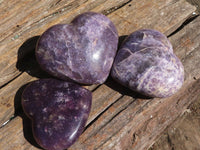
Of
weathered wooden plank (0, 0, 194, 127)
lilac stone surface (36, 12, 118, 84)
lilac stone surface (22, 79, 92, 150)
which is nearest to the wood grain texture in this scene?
weathered wooden plank (0, 0, 194, 127)

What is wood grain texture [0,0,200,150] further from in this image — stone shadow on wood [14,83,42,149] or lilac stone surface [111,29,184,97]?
lilac stone surface [111,29,184,97]

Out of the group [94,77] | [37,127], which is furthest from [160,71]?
[37,127]

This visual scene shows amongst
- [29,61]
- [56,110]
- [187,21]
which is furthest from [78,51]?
[187,21]

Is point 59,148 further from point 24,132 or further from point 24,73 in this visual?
point 24,73

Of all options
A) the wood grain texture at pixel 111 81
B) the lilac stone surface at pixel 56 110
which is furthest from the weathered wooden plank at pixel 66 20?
the lilac stone surface at pixel 56 110

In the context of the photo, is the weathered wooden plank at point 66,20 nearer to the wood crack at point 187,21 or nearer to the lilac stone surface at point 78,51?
the wood crack at point 187,21

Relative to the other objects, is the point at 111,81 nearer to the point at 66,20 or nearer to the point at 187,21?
the point at 66,20

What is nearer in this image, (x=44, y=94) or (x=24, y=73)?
(x=44, y=94)
